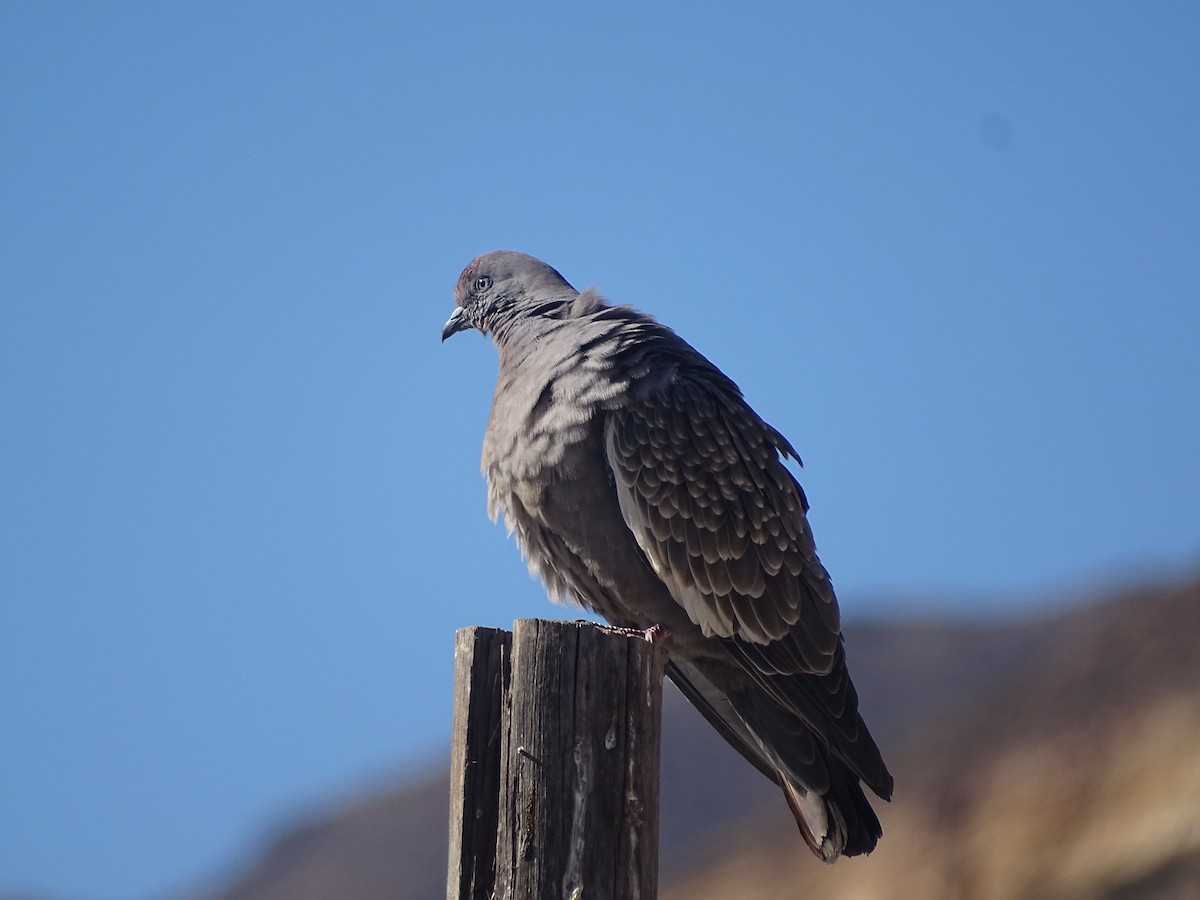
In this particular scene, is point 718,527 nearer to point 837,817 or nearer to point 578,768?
point 837,817

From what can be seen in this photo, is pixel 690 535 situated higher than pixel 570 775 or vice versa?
pixel 690 535

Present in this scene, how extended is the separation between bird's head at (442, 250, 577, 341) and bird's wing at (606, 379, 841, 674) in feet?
3.52

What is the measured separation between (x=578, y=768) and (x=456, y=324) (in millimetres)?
3653

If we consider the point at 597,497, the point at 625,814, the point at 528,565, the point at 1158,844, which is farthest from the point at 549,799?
the point at 1158,844

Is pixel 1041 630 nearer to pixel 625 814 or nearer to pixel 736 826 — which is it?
pixel 736 826

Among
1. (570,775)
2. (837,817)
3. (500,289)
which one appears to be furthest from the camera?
(500,289)

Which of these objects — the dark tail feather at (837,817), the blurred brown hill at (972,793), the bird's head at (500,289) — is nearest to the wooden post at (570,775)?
the dark tail feather at (837,817)

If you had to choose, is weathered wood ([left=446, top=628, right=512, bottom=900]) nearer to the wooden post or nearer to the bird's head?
the wooden post

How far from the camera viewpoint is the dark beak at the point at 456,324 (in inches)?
253

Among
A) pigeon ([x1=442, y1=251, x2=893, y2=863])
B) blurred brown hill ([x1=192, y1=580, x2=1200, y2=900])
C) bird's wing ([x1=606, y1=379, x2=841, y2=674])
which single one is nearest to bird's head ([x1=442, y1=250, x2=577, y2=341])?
pigeon ([x1=442, y1=251, x2=893, y2=863])

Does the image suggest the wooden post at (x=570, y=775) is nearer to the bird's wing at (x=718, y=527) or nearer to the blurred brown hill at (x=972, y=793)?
the bird's wing at (x=718, y=527)

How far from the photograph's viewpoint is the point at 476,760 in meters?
3.36

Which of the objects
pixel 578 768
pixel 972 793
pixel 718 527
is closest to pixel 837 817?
pixel 718 527

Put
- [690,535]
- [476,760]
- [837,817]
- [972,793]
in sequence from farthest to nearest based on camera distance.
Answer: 1. [972,793]
2. [690,535]
3. [837,817]
4. [476,760]
